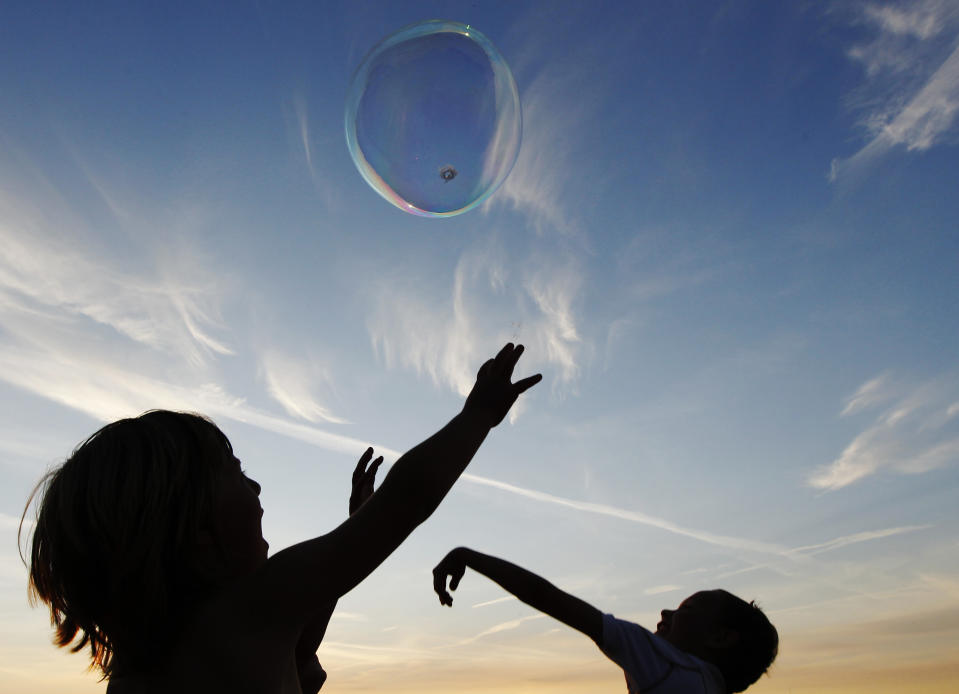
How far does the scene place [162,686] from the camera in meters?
1.80

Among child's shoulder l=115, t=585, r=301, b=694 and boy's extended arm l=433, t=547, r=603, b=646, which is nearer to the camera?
child's shoulder l=115, t=585, r=301, b=694

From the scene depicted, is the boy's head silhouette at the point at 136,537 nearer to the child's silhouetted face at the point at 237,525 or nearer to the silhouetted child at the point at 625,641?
the child's silhouetted face at the point at 237,525

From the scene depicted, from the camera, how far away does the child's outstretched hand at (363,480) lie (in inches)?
129

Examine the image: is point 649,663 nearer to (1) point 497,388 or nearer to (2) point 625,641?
(2) point 625,641

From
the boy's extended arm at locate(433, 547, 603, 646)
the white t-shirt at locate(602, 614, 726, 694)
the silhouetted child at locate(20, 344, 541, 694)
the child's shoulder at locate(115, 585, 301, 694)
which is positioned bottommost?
the child's shoulder at locate(115, 585, 301, 694)

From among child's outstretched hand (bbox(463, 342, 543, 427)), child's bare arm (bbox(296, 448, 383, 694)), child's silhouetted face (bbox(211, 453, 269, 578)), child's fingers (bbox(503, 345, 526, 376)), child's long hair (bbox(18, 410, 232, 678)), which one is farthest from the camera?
child's bare arm (bbox(296, 448, 383, 694))

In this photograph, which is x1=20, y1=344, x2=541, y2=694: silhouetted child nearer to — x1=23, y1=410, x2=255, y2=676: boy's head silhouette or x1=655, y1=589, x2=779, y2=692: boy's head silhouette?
x1=23, y1=410, x2=255, y2=676: boy's head silhouette

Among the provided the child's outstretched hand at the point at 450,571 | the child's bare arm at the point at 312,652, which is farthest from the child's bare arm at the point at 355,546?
the child's outstretched hand at the point at 450,571

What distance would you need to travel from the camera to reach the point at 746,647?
448 cm

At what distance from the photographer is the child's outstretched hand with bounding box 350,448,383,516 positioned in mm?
3285

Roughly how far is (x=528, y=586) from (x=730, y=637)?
1717 mm

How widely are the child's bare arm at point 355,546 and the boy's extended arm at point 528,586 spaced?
2044 mm

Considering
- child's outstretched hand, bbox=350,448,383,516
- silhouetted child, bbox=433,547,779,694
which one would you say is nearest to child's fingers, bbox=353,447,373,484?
child's outstretched hand, bbox=350,448,383,516

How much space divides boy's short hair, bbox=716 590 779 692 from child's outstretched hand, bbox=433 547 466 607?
2039 mm
